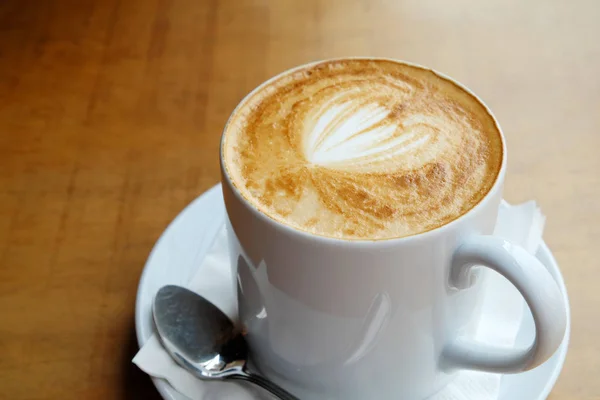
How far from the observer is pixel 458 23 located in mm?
1162

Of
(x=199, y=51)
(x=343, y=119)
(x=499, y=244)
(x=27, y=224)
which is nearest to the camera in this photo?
(x=499, y=244)

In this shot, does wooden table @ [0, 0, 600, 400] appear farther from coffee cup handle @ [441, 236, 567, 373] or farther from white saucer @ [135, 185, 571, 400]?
coffee cup handle @ [441, 236, 567, 373]

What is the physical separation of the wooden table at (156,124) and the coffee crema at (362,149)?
0.26m

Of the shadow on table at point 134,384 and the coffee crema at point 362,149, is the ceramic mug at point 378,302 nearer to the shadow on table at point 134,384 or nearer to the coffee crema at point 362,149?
the coffee crema at point 362,149

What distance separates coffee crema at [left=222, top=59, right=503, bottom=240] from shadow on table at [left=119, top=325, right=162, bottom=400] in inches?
9.9

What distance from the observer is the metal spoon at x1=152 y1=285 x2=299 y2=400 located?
625 millimetres

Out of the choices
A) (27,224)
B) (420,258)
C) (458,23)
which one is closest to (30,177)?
(27,224)

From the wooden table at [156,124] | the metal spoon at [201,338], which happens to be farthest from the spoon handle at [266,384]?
the wooden table at [156,124]

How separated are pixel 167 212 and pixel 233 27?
0.45 metres

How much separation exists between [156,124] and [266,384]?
50cm

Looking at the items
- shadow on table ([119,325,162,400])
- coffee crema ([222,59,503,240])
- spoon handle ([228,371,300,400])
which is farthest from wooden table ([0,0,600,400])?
coffee crema ([222,59,503,240])

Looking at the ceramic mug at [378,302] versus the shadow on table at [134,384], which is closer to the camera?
the ceramic mug at [378,302]

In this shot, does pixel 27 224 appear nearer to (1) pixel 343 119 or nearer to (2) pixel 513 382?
(1) pixel 343 119

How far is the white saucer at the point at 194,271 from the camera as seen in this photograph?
0.61 metres
